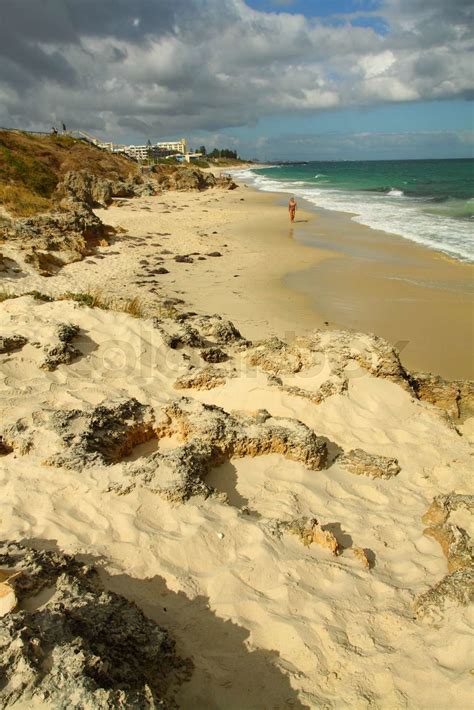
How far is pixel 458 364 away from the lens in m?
7.98

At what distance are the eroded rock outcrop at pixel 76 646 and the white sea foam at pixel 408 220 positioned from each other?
15.7 m

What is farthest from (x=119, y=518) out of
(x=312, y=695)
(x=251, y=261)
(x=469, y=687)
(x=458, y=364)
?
(x=251, y=261)

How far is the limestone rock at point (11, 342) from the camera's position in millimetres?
5426

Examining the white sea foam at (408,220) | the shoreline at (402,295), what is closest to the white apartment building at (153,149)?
the white sea foam at (408,220)

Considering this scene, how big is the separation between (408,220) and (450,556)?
75.4ft

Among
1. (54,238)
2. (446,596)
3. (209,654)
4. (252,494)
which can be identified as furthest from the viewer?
(54,238)

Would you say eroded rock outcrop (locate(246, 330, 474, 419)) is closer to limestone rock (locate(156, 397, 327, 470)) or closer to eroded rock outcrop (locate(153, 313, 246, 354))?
eroded rock outcrop (locate(153, 313, 246, 354))

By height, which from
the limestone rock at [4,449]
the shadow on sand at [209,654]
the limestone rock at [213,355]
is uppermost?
the limestone rock at [213,355]

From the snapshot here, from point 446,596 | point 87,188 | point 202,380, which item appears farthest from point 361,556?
point 87,188

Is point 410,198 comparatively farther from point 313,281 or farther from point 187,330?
point 187,330

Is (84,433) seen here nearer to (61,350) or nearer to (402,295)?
(61,350)

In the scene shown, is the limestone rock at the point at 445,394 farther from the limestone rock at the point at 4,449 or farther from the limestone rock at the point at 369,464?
the limestone rock at the point at 4,449

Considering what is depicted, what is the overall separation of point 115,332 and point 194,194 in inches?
1291

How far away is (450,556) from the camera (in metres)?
3.33
